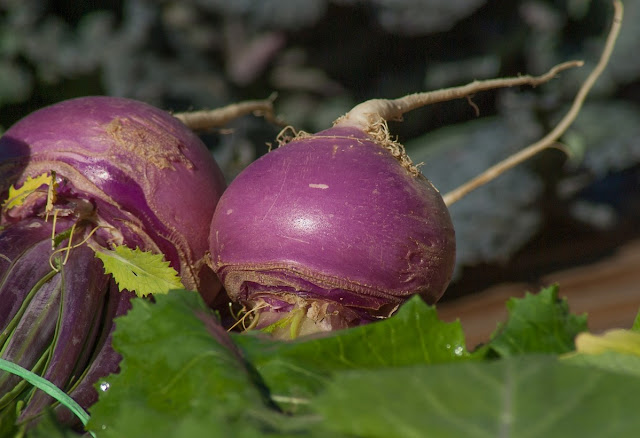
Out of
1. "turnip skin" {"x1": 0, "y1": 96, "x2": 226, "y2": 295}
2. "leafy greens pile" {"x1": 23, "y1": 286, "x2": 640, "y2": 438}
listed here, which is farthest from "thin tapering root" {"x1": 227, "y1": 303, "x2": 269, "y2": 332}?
"leafy greens pile" {"x1": 23, "y1": 286, "x2": 640, "y2": 438}

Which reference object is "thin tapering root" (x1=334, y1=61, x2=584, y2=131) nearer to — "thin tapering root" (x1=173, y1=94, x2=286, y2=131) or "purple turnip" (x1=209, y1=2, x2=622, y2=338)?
"purple turnip" (x1=209, y1=2, x2=622, y2=338)

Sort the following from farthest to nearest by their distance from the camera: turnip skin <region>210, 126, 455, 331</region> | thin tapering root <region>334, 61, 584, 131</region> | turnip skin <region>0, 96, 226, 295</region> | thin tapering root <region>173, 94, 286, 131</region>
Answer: thin tapering root <region>173, 94, 286, 131</region>, thin tapering root <region>334, 61, 584, 131</region>, turnip skin <region>0, 96, 226, 295</region>, turnip skin <region>210, 126, 455, 331</region>

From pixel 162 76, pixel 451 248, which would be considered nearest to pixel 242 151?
pixel 162 76

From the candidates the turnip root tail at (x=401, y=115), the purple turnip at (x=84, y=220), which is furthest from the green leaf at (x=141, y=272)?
the turnip root tail at (x=401, y=115)

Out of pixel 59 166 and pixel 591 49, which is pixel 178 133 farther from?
pixel 591 49

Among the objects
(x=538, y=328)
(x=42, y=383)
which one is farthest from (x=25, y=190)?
(x=538, y=328)

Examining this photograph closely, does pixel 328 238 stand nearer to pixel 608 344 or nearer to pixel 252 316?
pixel 252 316
